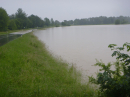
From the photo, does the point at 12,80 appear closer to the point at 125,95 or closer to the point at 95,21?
the point at 125,95

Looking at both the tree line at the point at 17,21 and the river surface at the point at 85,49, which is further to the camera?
the tree line at the point at 17,21

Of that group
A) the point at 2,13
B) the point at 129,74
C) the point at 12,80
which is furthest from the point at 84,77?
the point at 2,13

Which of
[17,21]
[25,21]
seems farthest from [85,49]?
[25,21]

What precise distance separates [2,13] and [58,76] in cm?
4604

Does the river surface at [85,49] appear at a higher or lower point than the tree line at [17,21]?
lower

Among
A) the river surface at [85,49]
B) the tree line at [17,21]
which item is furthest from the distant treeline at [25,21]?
the river surface at [85,49]

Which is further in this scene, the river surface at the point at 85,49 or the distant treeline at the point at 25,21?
the distant treeline at the point at 25,21

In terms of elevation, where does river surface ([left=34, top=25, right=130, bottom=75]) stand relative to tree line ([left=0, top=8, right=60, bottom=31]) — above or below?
below

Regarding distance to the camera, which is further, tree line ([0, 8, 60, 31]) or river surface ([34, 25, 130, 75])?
tree line ([0, 8, 60, 31])

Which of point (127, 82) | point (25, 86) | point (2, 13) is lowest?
point (25, 86)

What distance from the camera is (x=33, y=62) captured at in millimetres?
10094

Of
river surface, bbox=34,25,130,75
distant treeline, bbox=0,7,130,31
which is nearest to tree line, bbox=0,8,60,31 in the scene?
distant treeline, bbox=0,7,130,31

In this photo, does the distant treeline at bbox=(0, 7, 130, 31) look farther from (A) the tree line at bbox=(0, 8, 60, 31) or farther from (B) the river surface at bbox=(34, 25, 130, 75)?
(B) the river surface at bbox=(34, 25, 130, 75)

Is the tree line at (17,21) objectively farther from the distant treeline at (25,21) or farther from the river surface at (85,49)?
the river surface at (85,49)
